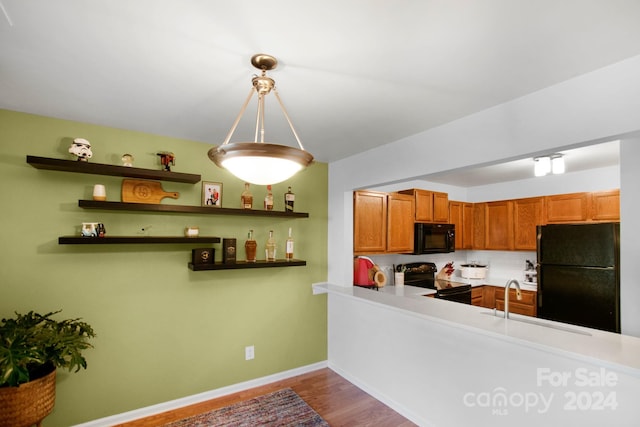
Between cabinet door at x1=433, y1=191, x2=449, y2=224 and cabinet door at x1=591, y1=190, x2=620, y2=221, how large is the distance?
63.8 inches

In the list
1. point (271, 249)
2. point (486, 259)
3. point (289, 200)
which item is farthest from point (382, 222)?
point (486, 259)

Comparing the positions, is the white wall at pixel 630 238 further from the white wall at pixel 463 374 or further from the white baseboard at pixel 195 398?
the white baseboard at pixel 195 398

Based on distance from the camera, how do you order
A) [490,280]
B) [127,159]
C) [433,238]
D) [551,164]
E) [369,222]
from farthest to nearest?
[490,280]
[433,238]
[369,222]
[551,164]
[127,159]

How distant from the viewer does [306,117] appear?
2277 millimetres

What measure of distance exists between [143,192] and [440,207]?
3673mm

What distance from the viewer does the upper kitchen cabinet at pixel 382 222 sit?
3592 millimetres

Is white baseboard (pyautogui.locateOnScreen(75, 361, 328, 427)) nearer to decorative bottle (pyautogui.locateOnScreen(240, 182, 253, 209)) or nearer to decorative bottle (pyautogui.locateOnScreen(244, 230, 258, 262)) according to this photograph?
decorative bottle (pyautogui.locateOnScreen(244, 230, 258, 262))

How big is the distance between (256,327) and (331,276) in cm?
97

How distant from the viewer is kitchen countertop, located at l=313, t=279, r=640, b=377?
5.25ft

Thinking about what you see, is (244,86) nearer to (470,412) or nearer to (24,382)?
(24,382)

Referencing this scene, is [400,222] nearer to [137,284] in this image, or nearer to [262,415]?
[262,415]

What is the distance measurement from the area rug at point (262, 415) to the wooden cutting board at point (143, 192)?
179 cm

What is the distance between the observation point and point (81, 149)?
2.29m

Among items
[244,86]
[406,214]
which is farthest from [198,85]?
[406,214]
